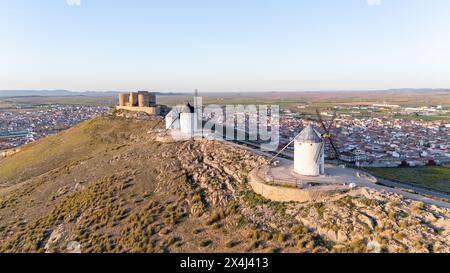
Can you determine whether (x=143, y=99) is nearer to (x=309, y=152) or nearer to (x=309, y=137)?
(x=309, y=137)

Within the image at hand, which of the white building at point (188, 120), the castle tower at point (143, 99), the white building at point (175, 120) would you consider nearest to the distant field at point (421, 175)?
the white building at point (188, 120)

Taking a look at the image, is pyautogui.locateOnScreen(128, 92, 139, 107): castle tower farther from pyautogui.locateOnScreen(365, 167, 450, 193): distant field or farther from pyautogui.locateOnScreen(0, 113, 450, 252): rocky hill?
pyautogui.locateOnScreen(365, 167, 450, 193): distant field

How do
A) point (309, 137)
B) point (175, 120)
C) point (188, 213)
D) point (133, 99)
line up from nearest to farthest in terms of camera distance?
point (188, 213), point (309, 137), point (175, 120), point (133, 99)

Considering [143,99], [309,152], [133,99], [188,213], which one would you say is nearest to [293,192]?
[309,152]

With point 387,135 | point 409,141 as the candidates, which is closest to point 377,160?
point 409,141

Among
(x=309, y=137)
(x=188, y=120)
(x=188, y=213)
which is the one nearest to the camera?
(x=188, y=213)

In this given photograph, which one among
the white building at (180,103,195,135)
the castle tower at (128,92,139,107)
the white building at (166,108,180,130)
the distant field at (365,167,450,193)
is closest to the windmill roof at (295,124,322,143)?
the white building at (180,103,195,135)
